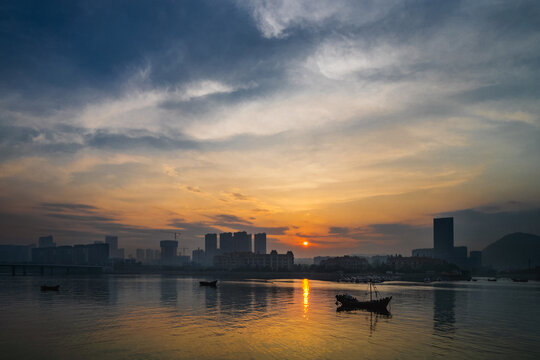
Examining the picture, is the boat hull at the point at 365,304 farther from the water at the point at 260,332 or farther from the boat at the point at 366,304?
the water at the point at 260,332

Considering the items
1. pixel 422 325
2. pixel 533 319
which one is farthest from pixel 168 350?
pixel 533 319

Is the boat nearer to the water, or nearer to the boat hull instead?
the boat hull

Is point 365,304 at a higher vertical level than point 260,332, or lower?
lower

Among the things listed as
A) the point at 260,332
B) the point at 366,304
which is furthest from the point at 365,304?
the point at 260,332

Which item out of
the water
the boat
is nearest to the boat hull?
the boat

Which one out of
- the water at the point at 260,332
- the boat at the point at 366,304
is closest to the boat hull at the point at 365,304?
the boat at the point at 366,304

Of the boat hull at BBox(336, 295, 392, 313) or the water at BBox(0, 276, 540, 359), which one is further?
the boat hull at BBox(336, 295, 392, 313)

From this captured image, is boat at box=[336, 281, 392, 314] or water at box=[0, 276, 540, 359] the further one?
boat at box=[336, 281, 392, 314]

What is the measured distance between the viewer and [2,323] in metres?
64.2

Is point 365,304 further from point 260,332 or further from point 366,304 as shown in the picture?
point 260,332

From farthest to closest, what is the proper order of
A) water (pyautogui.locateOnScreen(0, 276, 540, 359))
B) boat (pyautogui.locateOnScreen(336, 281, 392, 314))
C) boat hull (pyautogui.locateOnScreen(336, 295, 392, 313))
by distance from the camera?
boat hull (pyautogui.locateOnScreen(336, 295, 392, 313))
boat (pyautogui.locateOnScreen(336, 281, 392, 314))
water (pyautogui.locateOnScreen(0, 276, 540, 359))

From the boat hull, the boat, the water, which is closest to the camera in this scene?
the water

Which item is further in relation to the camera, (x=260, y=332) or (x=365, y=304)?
(x=365, y=304)

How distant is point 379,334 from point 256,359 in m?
22.5
